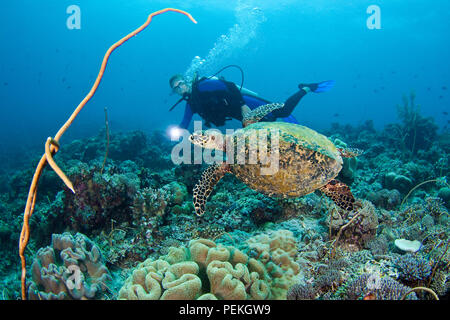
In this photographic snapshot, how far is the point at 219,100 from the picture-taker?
7.70 meters

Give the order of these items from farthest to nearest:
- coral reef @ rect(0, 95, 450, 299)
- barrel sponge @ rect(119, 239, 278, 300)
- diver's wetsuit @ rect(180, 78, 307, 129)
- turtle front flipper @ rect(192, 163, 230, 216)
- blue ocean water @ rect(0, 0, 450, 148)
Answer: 1. blue ocean water @ rect(0, 0, 450, 148)
2. diver's wetsuit @ rect(180, 78, 307, 129)
3. turtle front flipper @ rect(192, 163, 230, 216)
4. coral reef @ rect(0, 95, 450, 299)
5. barrel sponge @ rect(119, 239, 278, 300)

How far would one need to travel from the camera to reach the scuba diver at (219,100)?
7.67 metres

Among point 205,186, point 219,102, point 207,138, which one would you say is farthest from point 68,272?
point 219,102

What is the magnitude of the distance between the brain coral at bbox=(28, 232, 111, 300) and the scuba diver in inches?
199

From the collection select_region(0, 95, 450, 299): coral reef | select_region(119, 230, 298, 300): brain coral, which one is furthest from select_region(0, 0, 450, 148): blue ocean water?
select_region(119, 230, 298, 300): brain coral

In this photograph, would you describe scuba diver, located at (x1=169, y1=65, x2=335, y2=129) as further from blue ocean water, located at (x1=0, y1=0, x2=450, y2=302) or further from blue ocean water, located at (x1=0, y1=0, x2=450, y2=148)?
blue ocean water, located at (x1=0, y1=0, x2=450, y2=148)

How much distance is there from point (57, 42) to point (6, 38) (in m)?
17.3

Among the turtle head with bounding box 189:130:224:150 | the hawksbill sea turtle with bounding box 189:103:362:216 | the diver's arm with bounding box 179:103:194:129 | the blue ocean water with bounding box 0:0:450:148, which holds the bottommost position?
the hawksbill sea turtle with bounding box 189:103:362:216

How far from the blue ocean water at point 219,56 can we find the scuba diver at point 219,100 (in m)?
16.8

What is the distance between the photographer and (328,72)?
9994cm

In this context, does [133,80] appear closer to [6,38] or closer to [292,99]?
[6,38]

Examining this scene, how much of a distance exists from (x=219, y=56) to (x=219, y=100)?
106m

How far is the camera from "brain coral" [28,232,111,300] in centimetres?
254
